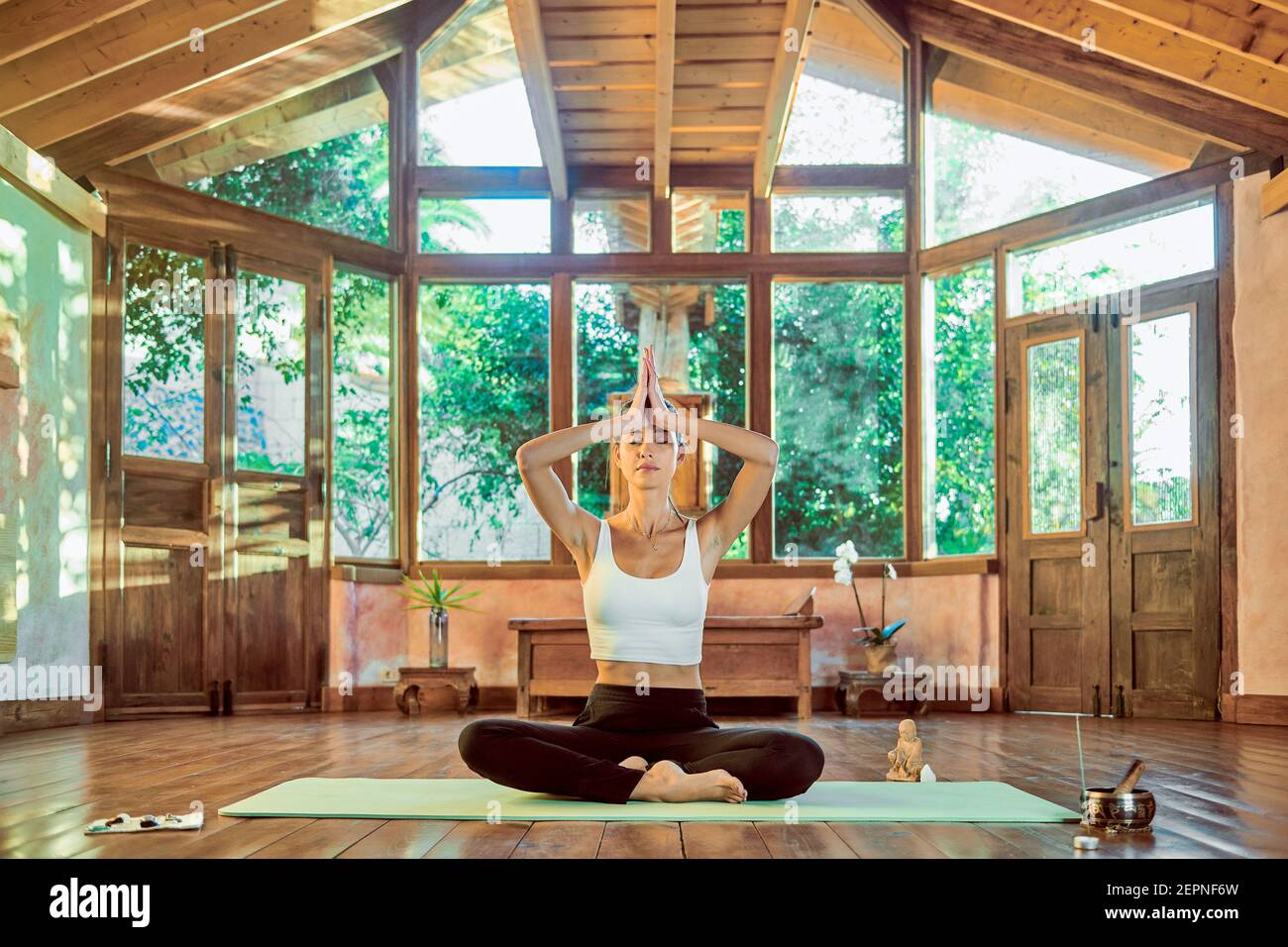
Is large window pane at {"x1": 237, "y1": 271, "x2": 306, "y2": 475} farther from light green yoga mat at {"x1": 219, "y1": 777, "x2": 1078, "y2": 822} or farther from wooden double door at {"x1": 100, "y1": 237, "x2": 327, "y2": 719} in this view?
light green yoga mat at {"x1": 219, "y1": 777, "x2": 1078, "y2": 822}

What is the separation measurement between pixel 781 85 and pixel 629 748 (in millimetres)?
5467

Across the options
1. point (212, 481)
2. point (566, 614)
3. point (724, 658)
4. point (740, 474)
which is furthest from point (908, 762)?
point (212, 481)

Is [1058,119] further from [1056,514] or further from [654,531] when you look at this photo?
[654,531]

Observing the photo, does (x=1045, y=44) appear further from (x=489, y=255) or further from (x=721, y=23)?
(x=489, y=255)

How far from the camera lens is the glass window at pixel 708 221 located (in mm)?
9055

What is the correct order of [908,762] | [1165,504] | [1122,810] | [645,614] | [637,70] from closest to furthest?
[1122,810] → [645,614] → [908,762] → [1165,504] → [637,70]

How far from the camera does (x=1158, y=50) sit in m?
6.93

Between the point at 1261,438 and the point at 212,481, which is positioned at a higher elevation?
the point at 1261,438

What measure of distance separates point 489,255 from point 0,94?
10.7 ft

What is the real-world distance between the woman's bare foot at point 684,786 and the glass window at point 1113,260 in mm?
5378

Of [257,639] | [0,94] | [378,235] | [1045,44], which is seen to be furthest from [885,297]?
[0,94]

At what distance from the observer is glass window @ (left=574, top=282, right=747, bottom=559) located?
29.2 ft

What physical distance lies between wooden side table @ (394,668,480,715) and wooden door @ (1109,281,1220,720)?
12.5ft

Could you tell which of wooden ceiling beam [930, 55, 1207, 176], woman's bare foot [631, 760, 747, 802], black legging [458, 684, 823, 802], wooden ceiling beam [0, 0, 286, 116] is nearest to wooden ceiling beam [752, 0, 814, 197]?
wooden ceiling beam [930, 55, 1207, 176]
